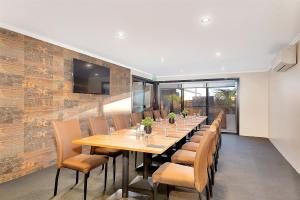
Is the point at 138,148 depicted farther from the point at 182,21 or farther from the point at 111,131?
the point at 182,21

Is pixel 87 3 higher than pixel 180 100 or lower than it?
higher

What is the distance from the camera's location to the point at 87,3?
7.88ft

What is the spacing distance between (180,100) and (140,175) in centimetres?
588

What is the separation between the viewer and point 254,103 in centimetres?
722

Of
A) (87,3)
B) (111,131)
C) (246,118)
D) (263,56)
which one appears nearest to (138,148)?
(111,131)

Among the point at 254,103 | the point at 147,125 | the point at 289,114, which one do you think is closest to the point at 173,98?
the point at 254,103

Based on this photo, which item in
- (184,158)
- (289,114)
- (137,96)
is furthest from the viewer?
(137,96)

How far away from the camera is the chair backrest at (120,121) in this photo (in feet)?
12.6

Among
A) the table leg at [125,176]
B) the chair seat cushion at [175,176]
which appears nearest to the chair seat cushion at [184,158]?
the chair seat cushion at [175,176]

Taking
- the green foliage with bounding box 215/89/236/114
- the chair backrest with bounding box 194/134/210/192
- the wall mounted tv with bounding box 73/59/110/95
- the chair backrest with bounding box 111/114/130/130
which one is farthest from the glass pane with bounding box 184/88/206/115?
the chair backrest with bounding box 194/134/210/192

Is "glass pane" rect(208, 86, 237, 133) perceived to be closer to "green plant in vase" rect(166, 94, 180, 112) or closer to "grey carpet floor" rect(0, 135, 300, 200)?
"green plant in vase" rect(166, 94, 180, 112)

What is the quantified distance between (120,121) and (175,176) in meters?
2.09

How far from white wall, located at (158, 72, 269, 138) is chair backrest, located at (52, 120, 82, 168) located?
6.51m

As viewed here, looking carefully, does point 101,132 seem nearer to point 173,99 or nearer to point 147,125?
point 147,125
